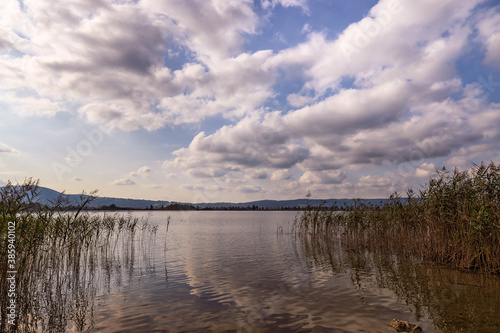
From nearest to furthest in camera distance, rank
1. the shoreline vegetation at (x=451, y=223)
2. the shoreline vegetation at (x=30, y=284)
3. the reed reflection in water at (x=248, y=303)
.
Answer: the reed reflection in water at (x=248, y=303) → the shoreline vegetation at (x=30, y=284) → the shoreline vegetation at (x=451, y=223)

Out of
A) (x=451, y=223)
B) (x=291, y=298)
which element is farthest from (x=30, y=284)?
(x=451, y=223)

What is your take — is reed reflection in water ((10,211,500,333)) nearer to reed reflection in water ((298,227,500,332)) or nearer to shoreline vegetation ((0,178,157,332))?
reed reflection in water ((298,227,500,332))

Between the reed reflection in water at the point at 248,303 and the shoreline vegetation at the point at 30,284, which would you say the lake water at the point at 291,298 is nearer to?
the reed reflection in water at the point at 248,303

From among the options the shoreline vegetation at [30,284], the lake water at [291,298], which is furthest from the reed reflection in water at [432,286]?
the shoreline vegetation at [30,284]

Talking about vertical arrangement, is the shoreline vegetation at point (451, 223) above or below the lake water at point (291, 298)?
above

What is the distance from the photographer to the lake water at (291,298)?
874 centimetres

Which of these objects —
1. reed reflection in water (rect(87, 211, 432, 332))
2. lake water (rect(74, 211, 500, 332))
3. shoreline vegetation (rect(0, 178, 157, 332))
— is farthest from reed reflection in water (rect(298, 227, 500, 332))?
shoreline vegetation (rect(0, 178, 157, 332))

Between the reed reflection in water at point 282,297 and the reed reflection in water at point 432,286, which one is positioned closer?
the reed reflection in water at point 282,297

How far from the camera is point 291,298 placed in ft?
37.4

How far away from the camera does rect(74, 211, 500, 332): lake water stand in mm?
8742

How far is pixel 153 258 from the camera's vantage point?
21.3 m

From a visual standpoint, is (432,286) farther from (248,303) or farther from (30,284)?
(30,284)

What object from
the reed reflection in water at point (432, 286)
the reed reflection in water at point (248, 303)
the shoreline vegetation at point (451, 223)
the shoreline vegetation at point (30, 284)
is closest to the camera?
the reed reflection in water at point (248, 303)

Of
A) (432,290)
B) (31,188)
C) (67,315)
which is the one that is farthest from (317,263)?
(31,188)
